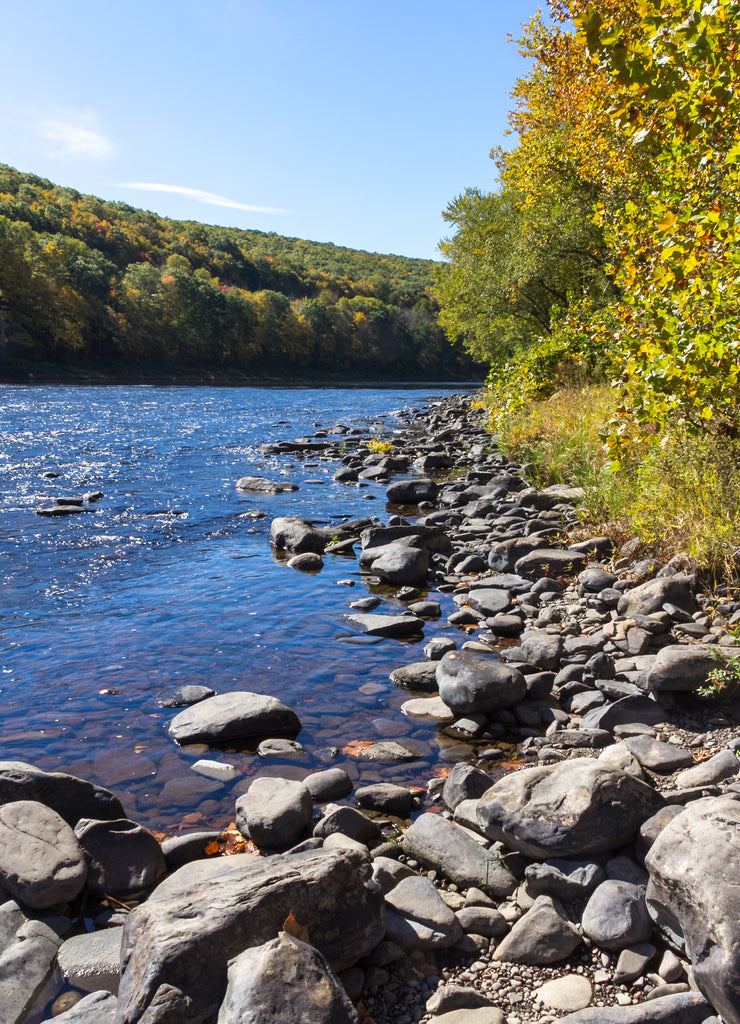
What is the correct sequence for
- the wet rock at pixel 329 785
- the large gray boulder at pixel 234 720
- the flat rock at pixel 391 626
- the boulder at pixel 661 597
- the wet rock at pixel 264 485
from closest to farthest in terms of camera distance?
A: 1. the wet rock at pixel 329 785
2. the large gray boulder at pixel 234 720
3. the boulder at pixel 661 597
4. the flat rock at pixel 391 626
5. the wet rock at pixel 264 485

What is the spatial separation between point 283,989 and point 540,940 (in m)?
1.26

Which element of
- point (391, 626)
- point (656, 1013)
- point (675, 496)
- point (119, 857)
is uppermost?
point (675, 496)

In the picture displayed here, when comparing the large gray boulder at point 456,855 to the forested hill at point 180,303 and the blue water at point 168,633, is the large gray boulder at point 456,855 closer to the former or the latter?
the blue water at point 168,633

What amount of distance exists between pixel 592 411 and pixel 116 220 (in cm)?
9399

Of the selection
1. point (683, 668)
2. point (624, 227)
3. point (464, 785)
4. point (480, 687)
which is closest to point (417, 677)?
point (480, 687)

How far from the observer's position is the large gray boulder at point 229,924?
2559 millimetres

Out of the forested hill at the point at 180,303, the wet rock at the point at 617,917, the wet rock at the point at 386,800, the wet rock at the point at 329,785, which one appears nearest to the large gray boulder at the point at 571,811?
the wet rock at the point at 617,917

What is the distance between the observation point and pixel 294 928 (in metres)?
2.87

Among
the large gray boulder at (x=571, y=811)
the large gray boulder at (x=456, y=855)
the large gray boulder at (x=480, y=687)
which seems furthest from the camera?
the large gray boulder at (x=480, y=687)

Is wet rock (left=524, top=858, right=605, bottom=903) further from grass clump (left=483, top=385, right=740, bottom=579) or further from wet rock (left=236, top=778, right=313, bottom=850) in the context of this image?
grass clump (left=483, top=385, right=740, bottom=579)

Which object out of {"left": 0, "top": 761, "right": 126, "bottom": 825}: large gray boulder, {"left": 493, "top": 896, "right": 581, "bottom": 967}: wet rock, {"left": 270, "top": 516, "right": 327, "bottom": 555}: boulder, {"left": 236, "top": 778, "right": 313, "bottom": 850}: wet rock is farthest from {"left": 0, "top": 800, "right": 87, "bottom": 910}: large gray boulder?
{"left": 270, "top": 516, "right": 327, "bottom": 555}: boulder

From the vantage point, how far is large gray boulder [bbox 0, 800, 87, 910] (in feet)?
11.0

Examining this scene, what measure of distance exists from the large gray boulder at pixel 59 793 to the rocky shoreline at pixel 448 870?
0.01 metres

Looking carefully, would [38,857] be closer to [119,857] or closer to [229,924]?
[119,857]
